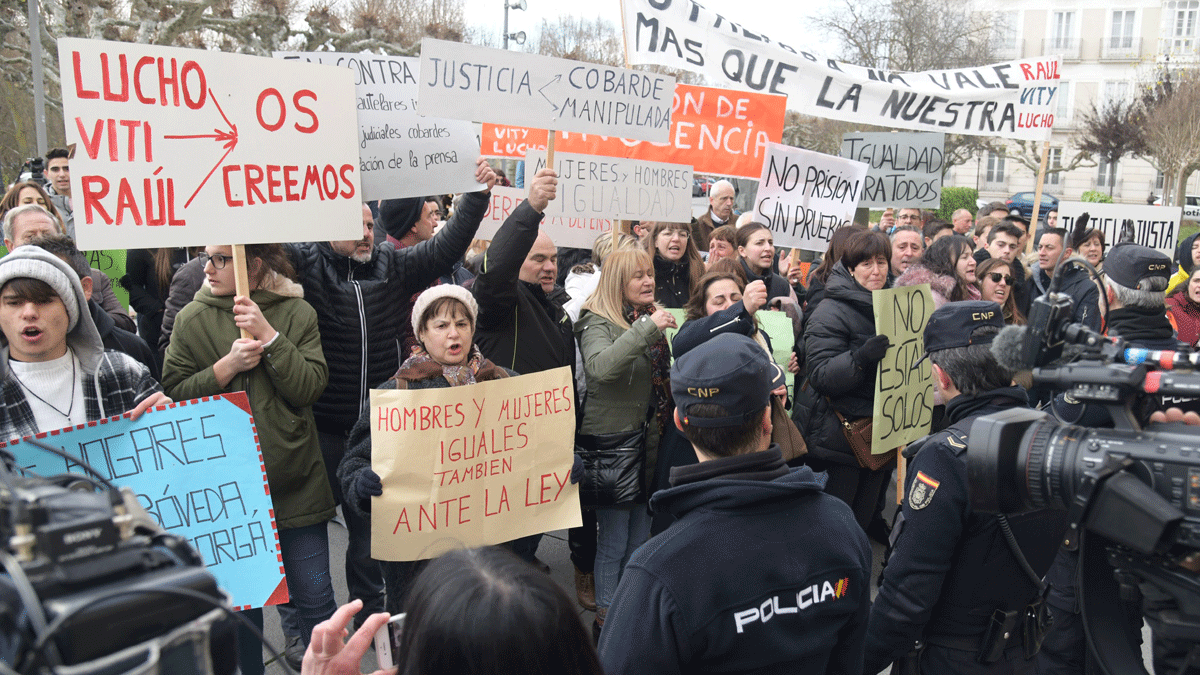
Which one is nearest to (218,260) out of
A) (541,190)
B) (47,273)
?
(47,273)

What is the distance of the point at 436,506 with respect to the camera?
3381 millimetres

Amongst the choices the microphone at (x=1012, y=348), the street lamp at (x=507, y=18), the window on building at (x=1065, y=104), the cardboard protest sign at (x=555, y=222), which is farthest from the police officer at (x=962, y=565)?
the window on building at (x=1065, y=104)

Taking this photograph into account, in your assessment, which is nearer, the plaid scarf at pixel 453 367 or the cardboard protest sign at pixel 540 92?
the plaid scarf at pixel 453 367

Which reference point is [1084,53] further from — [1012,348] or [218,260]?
[1012,348]

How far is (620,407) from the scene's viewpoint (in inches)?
166

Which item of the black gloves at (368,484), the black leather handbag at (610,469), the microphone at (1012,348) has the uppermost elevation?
the microphone at (1012,348)

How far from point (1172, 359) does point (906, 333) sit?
2.91 meters

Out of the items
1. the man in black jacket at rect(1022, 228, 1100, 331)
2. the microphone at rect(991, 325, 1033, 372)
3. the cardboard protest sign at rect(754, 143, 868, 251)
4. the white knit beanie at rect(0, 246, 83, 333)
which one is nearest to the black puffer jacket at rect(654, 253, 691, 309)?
the cardboard protest sign at rect(754, 143, 868, 251)

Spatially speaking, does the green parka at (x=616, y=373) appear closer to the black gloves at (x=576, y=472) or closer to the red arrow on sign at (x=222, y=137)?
the black gloves at (x=576, y=472)

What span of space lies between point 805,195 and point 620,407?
281 centimetres

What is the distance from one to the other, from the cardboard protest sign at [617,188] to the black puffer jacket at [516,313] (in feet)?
4.03

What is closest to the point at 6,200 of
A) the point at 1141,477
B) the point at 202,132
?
the point at 202,132

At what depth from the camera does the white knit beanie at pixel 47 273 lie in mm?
2744

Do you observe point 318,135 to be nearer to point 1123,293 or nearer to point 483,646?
point 483,646
